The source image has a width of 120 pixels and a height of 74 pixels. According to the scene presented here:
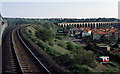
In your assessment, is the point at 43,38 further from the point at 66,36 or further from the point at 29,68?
the point at 66,36

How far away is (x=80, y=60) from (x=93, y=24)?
314 feet

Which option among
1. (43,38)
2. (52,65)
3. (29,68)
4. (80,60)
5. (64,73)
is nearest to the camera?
Answer: (64,73)

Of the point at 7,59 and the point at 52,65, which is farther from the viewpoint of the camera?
the point at 7,59

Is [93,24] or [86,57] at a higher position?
[86,57]

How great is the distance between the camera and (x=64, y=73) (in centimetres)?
756

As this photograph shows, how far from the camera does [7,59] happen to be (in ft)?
32.8

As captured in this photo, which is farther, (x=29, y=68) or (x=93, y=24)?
(x=93, y=24)

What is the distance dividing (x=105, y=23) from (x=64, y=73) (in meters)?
106

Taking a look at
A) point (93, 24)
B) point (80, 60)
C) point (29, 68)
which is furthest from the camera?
point (93, 24)

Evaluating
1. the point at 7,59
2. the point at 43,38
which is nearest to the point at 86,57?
the point at 7,59

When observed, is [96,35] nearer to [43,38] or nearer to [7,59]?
[43,38]

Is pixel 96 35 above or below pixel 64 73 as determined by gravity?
below

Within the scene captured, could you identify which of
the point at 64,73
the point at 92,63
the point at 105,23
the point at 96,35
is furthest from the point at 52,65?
Answer: the point at 105,23

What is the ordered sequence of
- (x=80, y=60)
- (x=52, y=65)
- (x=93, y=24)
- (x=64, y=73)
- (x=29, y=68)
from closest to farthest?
(x=64, y=73) → (x=29, y=68) → (x=52, y=65) → (x=80, y=60) → (x=93, y=24)
